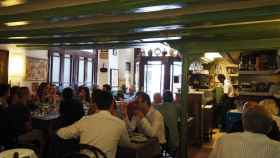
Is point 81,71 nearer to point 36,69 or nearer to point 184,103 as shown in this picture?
point 36,69

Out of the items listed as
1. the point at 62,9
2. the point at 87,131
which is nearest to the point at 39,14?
the point at 62,9

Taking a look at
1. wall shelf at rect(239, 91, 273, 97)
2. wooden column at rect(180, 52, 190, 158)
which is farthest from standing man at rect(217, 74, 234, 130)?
wooden column at rect(180, 52, 190, 158)

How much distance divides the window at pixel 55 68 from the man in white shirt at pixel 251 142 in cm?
788

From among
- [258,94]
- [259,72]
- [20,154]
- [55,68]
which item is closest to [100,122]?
[20,154]

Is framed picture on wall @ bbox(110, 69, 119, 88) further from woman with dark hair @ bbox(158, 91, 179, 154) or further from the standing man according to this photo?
woman with dark hair @ bbox(158, 91, 179, 154)

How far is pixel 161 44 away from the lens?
6875 millimetres

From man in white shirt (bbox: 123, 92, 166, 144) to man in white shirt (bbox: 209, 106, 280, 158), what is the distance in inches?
61.7

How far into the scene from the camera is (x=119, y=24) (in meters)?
4.47

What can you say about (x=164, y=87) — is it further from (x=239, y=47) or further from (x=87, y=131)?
(x=87, y=131)

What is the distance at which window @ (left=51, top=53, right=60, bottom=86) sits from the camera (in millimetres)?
9672

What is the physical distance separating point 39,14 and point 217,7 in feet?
6.96

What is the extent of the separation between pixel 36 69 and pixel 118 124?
6552mm

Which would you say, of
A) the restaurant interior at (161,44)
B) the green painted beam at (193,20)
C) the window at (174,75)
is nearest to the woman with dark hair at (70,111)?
the restaurant interior at (161,44)

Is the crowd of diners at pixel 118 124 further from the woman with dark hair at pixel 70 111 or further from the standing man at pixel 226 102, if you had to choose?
the standing man at pixel 226 102
